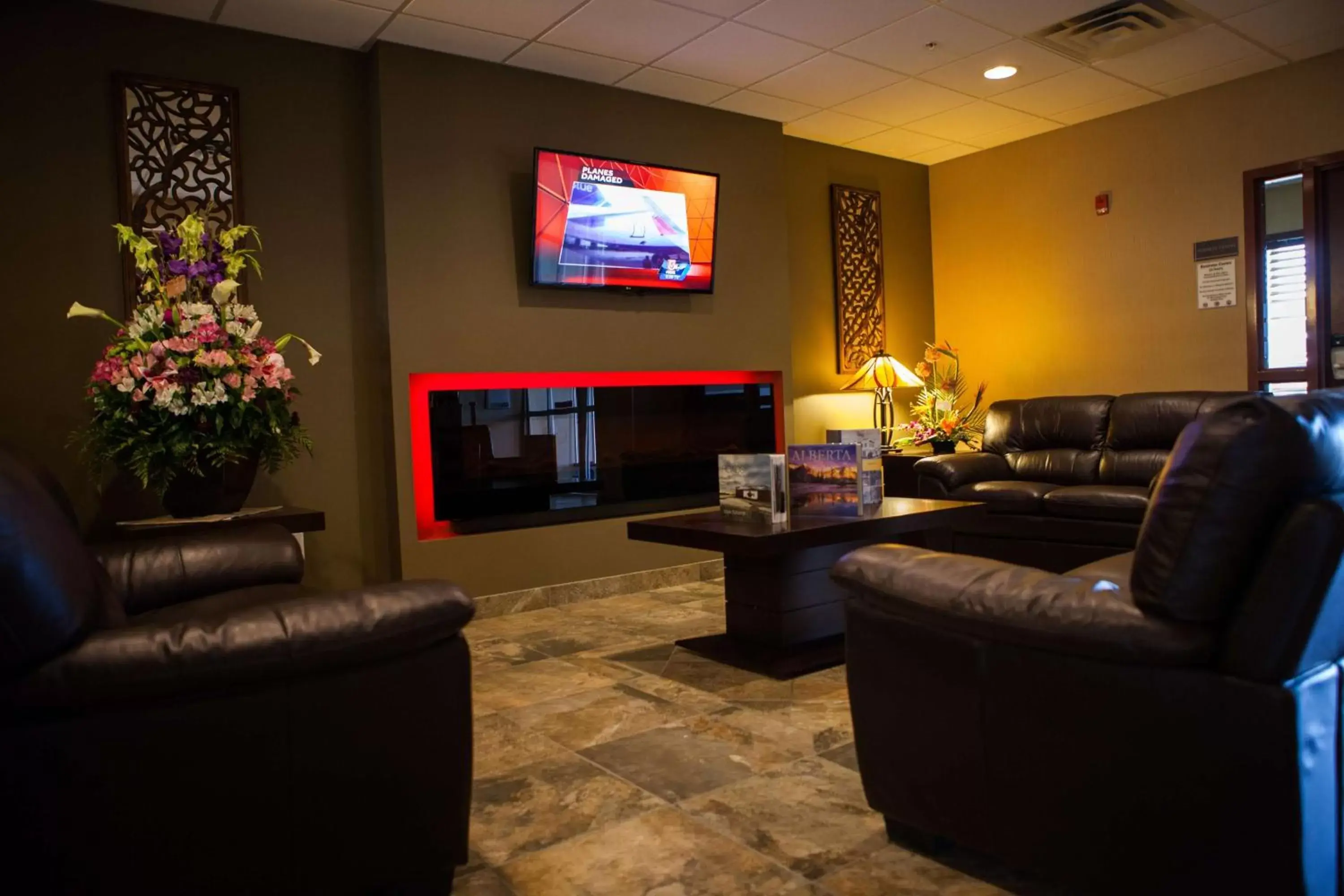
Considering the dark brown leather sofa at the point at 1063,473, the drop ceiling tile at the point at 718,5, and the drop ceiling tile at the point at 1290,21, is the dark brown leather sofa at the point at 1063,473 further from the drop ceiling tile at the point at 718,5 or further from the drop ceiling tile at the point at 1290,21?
the drop ceiling tile at the point at 718,5

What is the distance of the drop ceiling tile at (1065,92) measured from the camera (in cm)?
517

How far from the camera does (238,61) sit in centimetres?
401

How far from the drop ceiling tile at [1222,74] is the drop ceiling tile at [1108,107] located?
0.08 meters

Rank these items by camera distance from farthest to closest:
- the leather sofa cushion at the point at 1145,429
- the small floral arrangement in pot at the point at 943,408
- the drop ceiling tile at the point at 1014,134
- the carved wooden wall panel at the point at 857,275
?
1. the carved wooden wall panel at the point at 857,275
2. the drop ceiling tile at the point at 1014,134
3. the small floral arrangement in pot at the point at 943,408
4. the leather sofa cushion at the point at 1145,429

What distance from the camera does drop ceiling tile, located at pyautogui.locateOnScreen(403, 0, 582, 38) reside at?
3846mm

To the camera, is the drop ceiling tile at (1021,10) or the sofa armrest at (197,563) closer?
the sofa armrest at (197,563)

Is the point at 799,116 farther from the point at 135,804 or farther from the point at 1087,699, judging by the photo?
the point at 135,804

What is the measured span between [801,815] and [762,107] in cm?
439

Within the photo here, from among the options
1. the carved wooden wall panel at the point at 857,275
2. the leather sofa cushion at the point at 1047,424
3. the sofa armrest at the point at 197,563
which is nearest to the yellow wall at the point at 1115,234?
the carved wooden wall panel at the point at 857,275

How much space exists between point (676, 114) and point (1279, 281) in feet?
11.8

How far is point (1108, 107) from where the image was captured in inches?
225

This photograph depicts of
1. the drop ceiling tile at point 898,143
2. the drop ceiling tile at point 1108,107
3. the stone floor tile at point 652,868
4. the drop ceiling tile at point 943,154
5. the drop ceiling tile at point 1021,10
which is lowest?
the stone floor tile at point 652,868

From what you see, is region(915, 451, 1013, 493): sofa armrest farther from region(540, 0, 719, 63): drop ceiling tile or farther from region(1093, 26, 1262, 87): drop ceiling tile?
region(540, 0, 719, 63): drop ceiling tile

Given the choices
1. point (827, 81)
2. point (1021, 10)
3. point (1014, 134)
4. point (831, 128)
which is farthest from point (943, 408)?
point (1021, 10)
